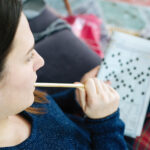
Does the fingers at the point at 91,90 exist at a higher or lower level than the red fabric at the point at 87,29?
higher

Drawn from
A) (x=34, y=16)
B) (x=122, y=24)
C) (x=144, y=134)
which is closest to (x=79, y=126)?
(x=144, y=134)

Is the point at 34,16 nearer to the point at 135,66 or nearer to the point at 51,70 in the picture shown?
the point at 51,70

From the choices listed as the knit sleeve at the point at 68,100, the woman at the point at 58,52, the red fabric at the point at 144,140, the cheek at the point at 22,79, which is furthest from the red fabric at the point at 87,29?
the cheek at the point at 22,79

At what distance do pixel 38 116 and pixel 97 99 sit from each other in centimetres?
20

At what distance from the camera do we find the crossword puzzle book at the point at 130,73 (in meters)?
0.77

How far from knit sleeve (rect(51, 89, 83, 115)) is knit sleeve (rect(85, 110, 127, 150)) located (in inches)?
7.5

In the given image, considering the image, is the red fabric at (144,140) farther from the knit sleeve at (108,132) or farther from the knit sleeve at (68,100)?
the knit sleeve at (68,100)

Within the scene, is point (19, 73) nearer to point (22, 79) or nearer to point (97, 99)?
point (22, 79)

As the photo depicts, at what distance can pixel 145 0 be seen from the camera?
1853 mm

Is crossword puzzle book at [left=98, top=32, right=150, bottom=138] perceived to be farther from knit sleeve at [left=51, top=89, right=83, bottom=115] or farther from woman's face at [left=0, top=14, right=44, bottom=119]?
woman's face at [left=0, top=14, right=44, bottom=119]

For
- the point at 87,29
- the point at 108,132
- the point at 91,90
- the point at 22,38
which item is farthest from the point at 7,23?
the point at 87,29

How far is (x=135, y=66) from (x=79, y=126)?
0.29 meters

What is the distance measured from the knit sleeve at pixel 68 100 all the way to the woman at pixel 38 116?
75mm

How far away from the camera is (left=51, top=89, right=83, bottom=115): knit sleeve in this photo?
2.99 ft
